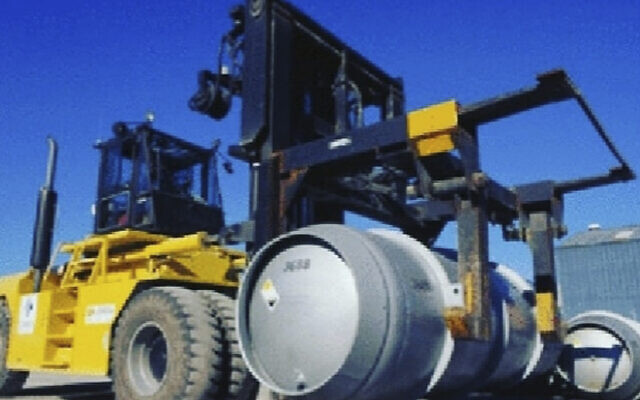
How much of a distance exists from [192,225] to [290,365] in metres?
4.17

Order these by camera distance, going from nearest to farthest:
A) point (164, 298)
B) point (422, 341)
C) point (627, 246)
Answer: point (422, 341) → point (164, 298) → point (627, 246)

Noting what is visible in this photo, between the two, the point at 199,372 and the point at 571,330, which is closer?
the point at 199,372

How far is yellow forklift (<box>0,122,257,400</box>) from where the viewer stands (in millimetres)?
5660

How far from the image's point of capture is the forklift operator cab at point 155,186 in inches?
300

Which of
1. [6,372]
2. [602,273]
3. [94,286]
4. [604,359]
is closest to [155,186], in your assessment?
[94,286]

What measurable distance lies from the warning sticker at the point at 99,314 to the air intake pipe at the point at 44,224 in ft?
6.11

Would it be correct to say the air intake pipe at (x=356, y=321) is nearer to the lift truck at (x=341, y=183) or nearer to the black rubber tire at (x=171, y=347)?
the lift truck at (x=341, y=183)

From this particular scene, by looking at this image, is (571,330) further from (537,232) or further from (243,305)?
(243,305)

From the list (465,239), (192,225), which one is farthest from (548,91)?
(192,225)

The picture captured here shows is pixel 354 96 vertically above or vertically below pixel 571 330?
above

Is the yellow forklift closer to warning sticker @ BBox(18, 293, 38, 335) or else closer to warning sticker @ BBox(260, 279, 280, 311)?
warning sticker @ BBox(18, 293, 38, 335)

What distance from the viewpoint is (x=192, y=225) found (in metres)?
8.20

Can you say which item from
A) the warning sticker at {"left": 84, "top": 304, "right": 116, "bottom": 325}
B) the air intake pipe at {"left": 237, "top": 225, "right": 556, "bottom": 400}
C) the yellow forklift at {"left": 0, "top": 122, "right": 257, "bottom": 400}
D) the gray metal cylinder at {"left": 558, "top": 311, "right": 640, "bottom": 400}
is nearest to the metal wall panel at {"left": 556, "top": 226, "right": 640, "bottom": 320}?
the gray metal cylinder at {"left": 558, "top": 311, "right": 640, "bottom": 400}

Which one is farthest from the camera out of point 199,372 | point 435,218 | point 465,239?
point 435,218
